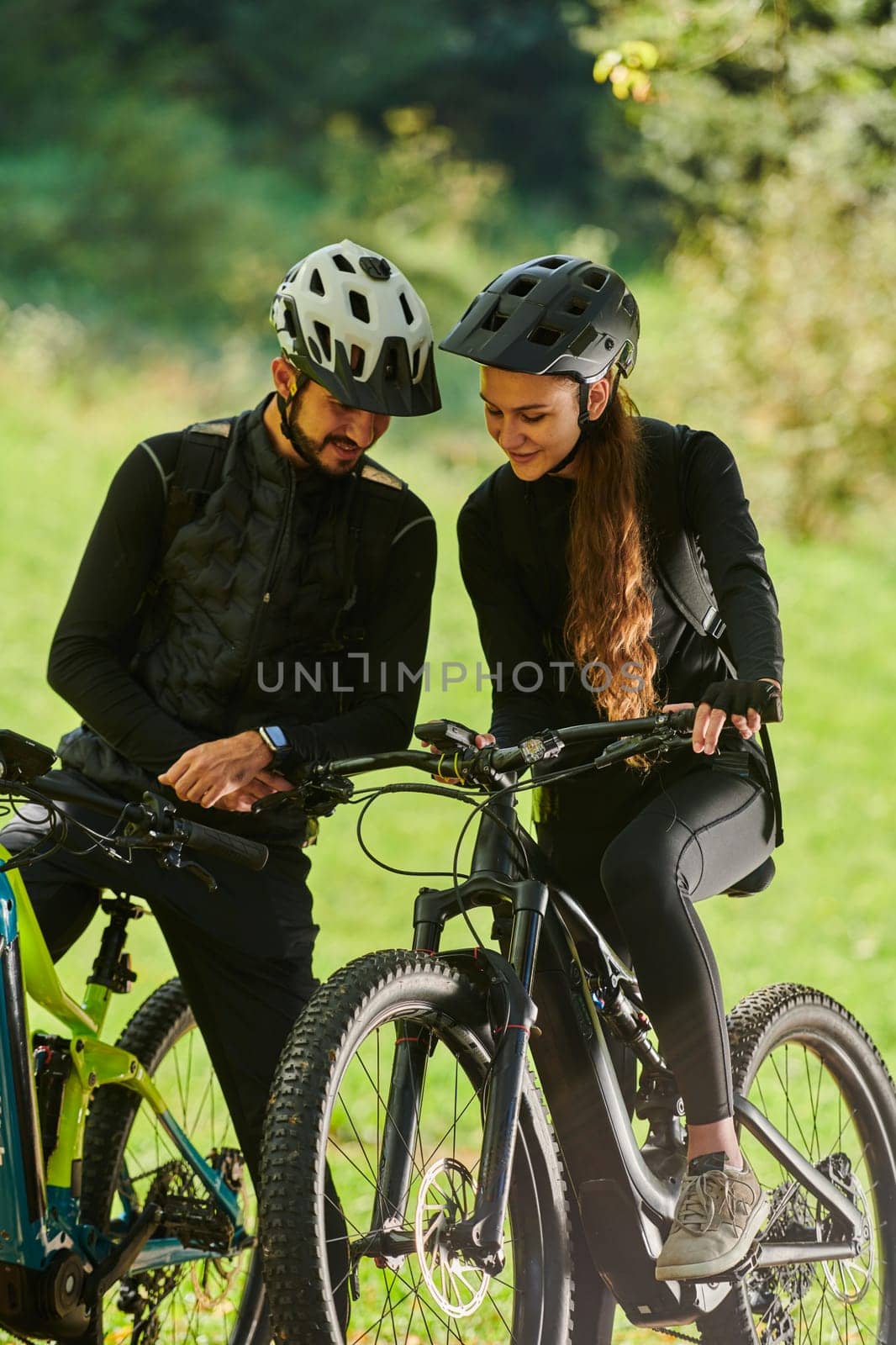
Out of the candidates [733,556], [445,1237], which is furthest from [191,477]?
[445,1237]

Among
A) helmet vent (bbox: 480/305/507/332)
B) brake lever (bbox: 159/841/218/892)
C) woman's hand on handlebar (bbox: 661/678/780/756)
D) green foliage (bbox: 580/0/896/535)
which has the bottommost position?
brake lever (bbox: 159/841/218/892)

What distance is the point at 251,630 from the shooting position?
3.17 metres

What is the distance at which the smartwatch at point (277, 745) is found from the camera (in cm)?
298

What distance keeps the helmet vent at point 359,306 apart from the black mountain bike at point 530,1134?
3.02 feet

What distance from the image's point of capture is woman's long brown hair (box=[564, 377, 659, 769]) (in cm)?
312

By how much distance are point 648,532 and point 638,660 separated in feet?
0.85

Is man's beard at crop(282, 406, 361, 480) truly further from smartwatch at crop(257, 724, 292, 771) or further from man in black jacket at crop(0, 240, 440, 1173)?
smartwatch at crop(257, 724, 292, 771)

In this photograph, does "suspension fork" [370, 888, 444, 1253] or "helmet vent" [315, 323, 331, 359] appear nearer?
"suspension fork" [370, 888, 444, 1253]

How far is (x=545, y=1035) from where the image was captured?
2.99m

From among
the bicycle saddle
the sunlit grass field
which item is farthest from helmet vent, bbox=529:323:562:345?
the sunlit grass field

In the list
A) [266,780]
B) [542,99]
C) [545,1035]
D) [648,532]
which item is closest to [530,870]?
[545,1035]

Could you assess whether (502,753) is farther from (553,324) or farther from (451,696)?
(451,696)

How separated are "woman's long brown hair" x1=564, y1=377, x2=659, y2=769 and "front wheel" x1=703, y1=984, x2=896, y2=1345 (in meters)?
0.74

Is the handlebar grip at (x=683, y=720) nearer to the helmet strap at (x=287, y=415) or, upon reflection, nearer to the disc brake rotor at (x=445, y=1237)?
the disc brake rotor at (x=445, y=1237)
